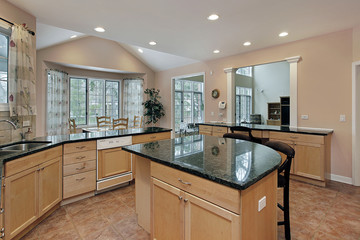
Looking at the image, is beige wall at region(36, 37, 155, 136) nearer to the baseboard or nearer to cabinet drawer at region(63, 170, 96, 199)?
cabinet drawer at region(63, 170, 96, 199)

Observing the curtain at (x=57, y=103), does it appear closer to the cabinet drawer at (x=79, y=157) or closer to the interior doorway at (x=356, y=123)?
the cabinet drawer at (x=79, y=157)

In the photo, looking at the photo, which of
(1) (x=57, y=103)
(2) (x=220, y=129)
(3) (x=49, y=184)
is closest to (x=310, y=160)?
(2) (x=220, y=129)

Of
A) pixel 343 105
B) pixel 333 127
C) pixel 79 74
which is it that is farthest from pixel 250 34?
pixel 79 74

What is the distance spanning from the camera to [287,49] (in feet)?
13.1

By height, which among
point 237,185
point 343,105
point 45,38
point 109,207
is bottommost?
point 109,207

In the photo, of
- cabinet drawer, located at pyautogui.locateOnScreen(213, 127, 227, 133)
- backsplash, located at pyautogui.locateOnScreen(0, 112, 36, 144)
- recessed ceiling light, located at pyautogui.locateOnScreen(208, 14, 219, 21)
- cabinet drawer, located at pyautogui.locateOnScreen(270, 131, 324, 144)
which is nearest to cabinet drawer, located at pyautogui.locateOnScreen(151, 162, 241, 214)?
backsplash, located at pyautogui.locateOnScreen(0, 112, 36, 144)

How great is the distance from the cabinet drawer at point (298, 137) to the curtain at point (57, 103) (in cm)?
566

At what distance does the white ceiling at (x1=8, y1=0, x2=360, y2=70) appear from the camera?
8.27 feet

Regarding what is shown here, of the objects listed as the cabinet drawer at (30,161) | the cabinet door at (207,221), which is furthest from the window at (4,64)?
the cabinet door at (207,221)

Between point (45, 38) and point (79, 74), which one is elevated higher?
point (45, 38)

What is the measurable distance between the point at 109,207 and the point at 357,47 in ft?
15.6

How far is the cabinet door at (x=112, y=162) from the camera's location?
110 inches

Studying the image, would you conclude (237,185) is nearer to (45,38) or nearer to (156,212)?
(156,212)

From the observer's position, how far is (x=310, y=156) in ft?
10.5
